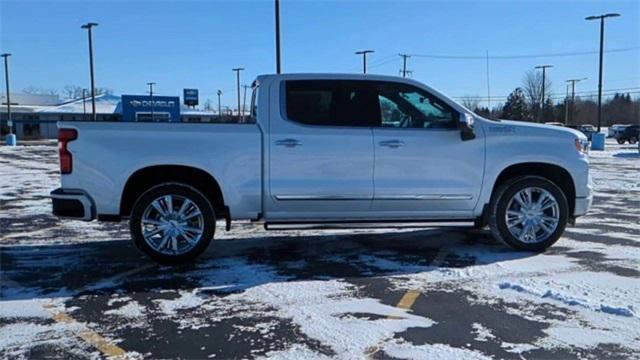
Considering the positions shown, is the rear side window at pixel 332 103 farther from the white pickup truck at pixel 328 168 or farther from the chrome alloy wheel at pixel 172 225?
the chrome alloy wheel at pixel 172 225

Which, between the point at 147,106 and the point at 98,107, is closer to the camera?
the point at 147,106

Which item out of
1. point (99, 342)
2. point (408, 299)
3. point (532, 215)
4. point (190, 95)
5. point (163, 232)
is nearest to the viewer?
point (99, 342)

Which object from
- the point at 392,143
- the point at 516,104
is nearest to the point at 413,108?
the point at 392,143

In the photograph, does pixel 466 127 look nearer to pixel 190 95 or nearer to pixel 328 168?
pixel 328 168

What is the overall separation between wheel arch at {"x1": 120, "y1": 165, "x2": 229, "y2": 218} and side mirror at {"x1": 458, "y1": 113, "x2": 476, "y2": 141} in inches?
107

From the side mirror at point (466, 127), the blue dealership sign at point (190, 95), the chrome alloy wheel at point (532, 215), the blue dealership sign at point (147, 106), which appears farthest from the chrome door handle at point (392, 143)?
the blue dealership sign at point (190, 95)

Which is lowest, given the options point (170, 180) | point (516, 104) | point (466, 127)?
point (170, 180)

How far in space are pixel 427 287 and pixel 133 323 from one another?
8.50 ft

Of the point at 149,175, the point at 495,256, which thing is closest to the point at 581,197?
the point at 495,256

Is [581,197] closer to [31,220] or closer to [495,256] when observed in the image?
[495,256]

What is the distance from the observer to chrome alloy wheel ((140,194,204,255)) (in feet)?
19.6

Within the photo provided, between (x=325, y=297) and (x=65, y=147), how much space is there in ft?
10.1

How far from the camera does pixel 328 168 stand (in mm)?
6117

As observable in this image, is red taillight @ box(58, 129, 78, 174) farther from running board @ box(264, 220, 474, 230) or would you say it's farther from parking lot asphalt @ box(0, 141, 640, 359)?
running board @ box(264, 220, 474, 230)
